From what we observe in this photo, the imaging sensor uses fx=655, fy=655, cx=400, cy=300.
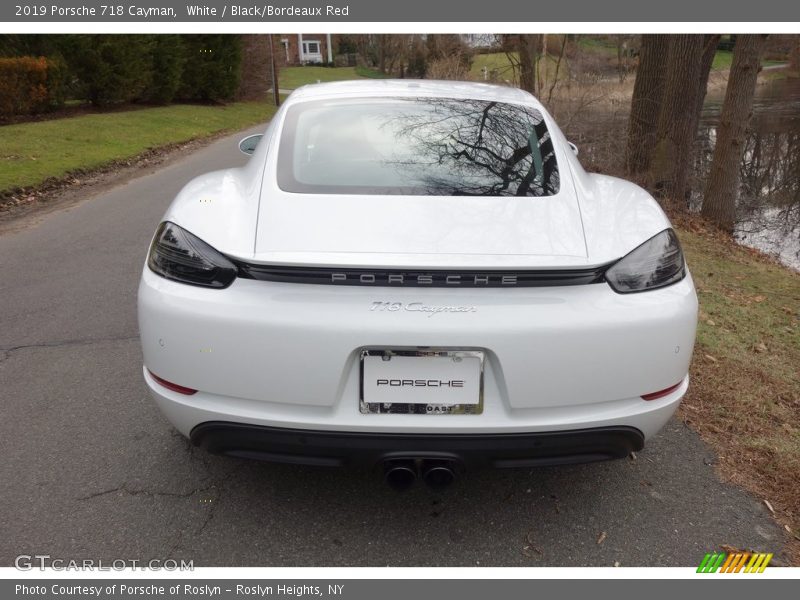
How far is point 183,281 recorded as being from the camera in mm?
2279

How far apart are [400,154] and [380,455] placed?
1.31 m

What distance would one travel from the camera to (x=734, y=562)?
7.80ft

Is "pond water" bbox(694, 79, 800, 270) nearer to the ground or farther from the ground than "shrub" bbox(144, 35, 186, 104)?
nearer to the ground

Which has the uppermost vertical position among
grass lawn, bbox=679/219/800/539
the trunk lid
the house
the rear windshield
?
the rear windshield

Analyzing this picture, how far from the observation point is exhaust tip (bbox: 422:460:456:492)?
2.23 m

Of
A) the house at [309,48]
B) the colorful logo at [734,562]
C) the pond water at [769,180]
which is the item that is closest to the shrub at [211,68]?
the pond water at [769,180]

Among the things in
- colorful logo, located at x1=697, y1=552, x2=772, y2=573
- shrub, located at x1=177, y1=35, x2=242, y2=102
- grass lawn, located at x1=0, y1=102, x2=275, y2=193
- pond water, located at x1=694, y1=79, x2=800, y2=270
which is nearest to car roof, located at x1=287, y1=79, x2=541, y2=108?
colorful logo, located at x1=697, y1=552, x2=772, y2=573

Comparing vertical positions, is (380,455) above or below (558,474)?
above

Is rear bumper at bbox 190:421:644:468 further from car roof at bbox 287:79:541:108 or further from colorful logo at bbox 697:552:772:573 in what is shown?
car roof at bbox 287:79:541:108

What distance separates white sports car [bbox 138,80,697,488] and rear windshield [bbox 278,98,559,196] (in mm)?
162

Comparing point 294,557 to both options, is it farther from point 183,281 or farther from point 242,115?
point 242,115

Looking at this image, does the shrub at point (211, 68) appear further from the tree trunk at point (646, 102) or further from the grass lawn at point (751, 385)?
the grass lawn at point (751, 385)

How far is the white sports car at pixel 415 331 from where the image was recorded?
210 centimetres

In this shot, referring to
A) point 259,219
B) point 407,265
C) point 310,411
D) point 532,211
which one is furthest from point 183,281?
point 532,211
